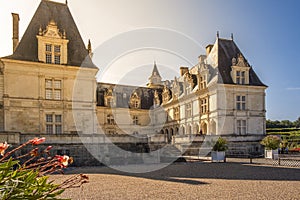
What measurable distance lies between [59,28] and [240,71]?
1600 centimetres

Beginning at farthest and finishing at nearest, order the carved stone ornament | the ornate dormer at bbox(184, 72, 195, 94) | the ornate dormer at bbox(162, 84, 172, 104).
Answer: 1. the ornate dormer at bbox(162, 84, 172, 104)
2. the ornate dormer at bbox(184, 72, 195, 94)
3. the carved stone ornament

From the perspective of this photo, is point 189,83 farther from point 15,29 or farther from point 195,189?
point 195,189

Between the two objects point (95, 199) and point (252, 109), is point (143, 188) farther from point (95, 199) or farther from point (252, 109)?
point (252, 109)

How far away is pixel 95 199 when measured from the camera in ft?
22.6

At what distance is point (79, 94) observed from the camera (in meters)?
20.1

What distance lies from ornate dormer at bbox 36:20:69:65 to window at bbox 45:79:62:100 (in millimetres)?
1365

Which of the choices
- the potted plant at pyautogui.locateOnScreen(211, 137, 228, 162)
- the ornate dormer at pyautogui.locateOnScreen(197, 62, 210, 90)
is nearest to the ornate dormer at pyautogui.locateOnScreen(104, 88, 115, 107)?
the ornate dormer at pyautogui.locateOnScreen(197, 62, 210, 90)

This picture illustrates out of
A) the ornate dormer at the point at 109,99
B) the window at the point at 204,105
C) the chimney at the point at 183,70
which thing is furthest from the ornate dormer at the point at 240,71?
the ornate dormer at the point at 109,99

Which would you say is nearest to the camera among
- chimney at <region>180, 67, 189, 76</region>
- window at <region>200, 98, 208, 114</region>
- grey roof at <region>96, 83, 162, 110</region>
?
window at <region>200, 98, 208, 114</region>

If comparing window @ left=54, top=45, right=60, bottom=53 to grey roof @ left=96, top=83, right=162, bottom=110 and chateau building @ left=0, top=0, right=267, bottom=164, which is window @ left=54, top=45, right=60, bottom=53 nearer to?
chateau building @ left=0, top=0, right=267, bottom=164

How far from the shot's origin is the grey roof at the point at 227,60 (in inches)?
1009

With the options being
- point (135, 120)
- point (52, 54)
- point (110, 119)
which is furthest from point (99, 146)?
point (135, 120)

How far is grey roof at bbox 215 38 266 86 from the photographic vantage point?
25.6 meters

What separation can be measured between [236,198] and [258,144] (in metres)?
18.6
